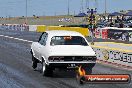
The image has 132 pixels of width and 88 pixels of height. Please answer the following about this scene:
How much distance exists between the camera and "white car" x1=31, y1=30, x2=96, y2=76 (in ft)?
48.4

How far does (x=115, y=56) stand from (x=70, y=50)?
677 cm

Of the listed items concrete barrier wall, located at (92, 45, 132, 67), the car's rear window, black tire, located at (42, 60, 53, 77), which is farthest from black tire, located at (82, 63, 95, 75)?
concrete barrier wall, located at (92, 45, 132, 67)

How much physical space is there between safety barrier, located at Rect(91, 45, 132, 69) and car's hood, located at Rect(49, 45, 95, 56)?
17.1 feet

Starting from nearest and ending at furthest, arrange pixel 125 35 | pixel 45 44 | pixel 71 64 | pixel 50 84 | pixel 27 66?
pixel 50 84
pixel 71 64
pixel 45 44
pixel 27 66
pixel 125 35

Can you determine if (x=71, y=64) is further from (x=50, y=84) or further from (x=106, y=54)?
(x=106, y=54)

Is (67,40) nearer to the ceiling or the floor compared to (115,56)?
nearer to the ceiling

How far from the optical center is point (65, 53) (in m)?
14.8

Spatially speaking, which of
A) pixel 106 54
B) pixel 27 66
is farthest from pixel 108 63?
pixel 27 66

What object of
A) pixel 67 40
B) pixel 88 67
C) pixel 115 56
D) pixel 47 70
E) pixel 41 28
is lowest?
pixel 41 28

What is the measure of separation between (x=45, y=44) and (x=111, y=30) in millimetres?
32965

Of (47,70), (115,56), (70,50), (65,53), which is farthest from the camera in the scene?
(115,56)

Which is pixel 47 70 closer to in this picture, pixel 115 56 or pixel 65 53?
pixel 65 53

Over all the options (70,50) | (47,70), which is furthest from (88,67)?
(47,70)

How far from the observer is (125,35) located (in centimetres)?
4588
